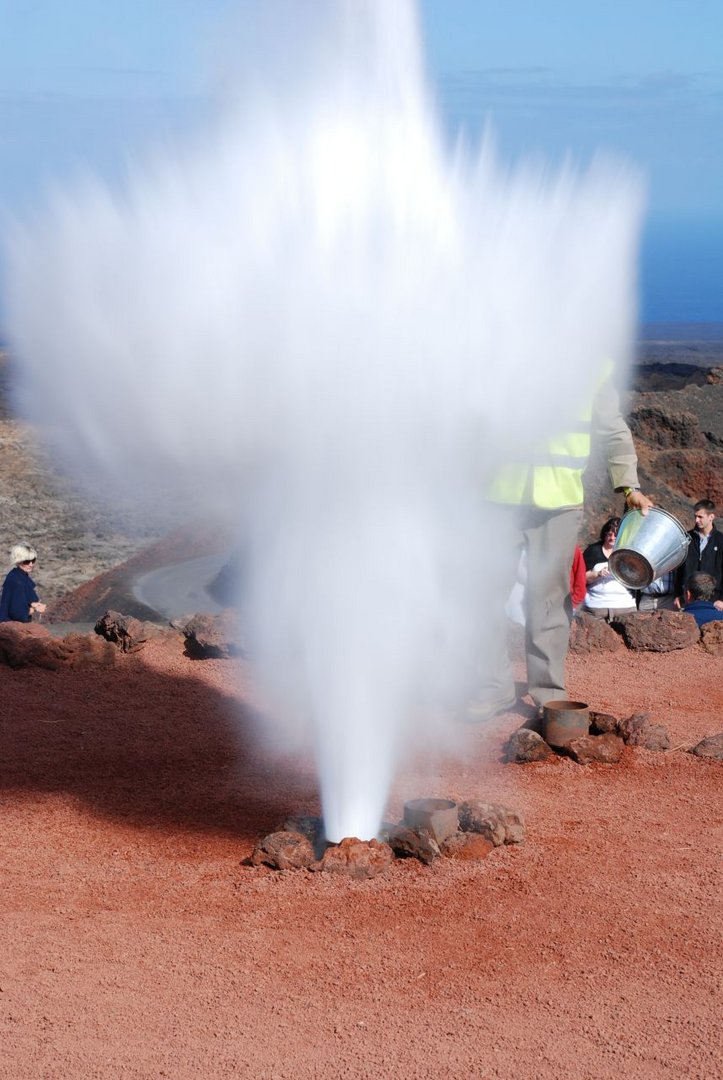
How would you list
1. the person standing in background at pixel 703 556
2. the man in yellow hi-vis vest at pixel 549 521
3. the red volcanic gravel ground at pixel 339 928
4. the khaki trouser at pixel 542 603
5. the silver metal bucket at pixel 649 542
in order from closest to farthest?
the red volcanic gravel ground at pixel 339 928 < the man in yellow hi-vis vest at pixel 549 521 < the khaki trouser at pixel 542 603 < the silver metal bucket at pixel 649 542 < the person standing in background at pixel 703 556

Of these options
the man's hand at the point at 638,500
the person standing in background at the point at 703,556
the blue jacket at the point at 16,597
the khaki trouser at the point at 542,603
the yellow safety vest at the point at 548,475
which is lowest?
the blue jacket at the point at 16,597

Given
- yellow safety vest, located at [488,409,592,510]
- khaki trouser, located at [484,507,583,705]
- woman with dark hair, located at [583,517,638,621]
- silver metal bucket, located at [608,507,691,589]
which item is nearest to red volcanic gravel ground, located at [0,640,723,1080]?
khaki trouser, located at [484,507,583,705]

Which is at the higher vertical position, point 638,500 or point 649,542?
point 638,500

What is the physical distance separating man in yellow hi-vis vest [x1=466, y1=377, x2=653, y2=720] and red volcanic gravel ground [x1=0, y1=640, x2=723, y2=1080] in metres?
0.57

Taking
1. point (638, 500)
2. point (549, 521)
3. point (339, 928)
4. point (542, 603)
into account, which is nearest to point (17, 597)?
point (542, 603)

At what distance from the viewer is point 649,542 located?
333 inches

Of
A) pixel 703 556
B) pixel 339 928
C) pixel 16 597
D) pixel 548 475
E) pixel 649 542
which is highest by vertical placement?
pixel 548 475

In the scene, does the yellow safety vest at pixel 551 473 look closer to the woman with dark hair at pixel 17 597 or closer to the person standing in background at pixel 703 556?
the person standing in background at pixel 703 556

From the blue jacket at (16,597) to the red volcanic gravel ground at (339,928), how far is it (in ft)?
11.1

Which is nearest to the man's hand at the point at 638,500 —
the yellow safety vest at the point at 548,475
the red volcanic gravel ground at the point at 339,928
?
the yellow safety vest at the point at 548,475

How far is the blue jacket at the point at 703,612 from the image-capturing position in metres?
10.9

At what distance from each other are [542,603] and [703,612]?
3.49m

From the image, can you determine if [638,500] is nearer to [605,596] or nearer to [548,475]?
[548,475]

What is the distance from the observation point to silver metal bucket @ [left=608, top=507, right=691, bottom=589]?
333 inches
